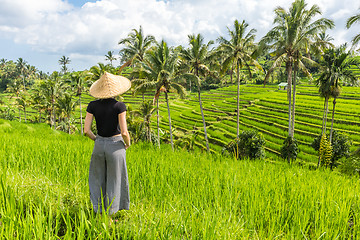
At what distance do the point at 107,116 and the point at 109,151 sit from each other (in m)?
0.41

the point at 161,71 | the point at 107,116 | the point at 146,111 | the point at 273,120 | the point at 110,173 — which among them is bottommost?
the point at 273,120

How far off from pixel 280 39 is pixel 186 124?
2156 centimetres

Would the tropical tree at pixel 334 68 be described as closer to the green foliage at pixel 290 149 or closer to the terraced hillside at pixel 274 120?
the terraced hillside at pixel 274 120

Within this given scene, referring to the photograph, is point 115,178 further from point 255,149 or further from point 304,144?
point 304,144

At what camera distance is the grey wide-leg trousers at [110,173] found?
2.37 metres

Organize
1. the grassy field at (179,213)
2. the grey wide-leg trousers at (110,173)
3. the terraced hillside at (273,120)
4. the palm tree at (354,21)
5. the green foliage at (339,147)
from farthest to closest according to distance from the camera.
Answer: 1. the terraced hillside at (273,120)
2. the green foliage at (339,147)
3. the palm tree at (354,21)
4. the grey wide-leg trousers at (110,173)
5. the grassy field at (179,213)

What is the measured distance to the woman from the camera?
2.38m

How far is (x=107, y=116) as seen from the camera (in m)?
Answer: 2.39

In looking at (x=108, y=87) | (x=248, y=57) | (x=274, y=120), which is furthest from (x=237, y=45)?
(x=108, y=87)

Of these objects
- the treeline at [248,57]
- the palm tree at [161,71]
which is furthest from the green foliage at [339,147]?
the palm tree at [161,71]

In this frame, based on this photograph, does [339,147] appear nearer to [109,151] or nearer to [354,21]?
[354,21]

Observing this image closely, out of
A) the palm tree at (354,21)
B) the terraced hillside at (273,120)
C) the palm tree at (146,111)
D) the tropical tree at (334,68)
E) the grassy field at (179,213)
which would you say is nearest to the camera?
the grassy field at (179,213)

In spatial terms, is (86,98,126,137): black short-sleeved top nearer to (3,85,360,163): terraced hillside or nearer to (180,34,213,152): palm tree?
(180,34,213,152): palm tree

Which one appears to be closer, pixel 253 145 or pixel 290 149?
pixel 253 145
